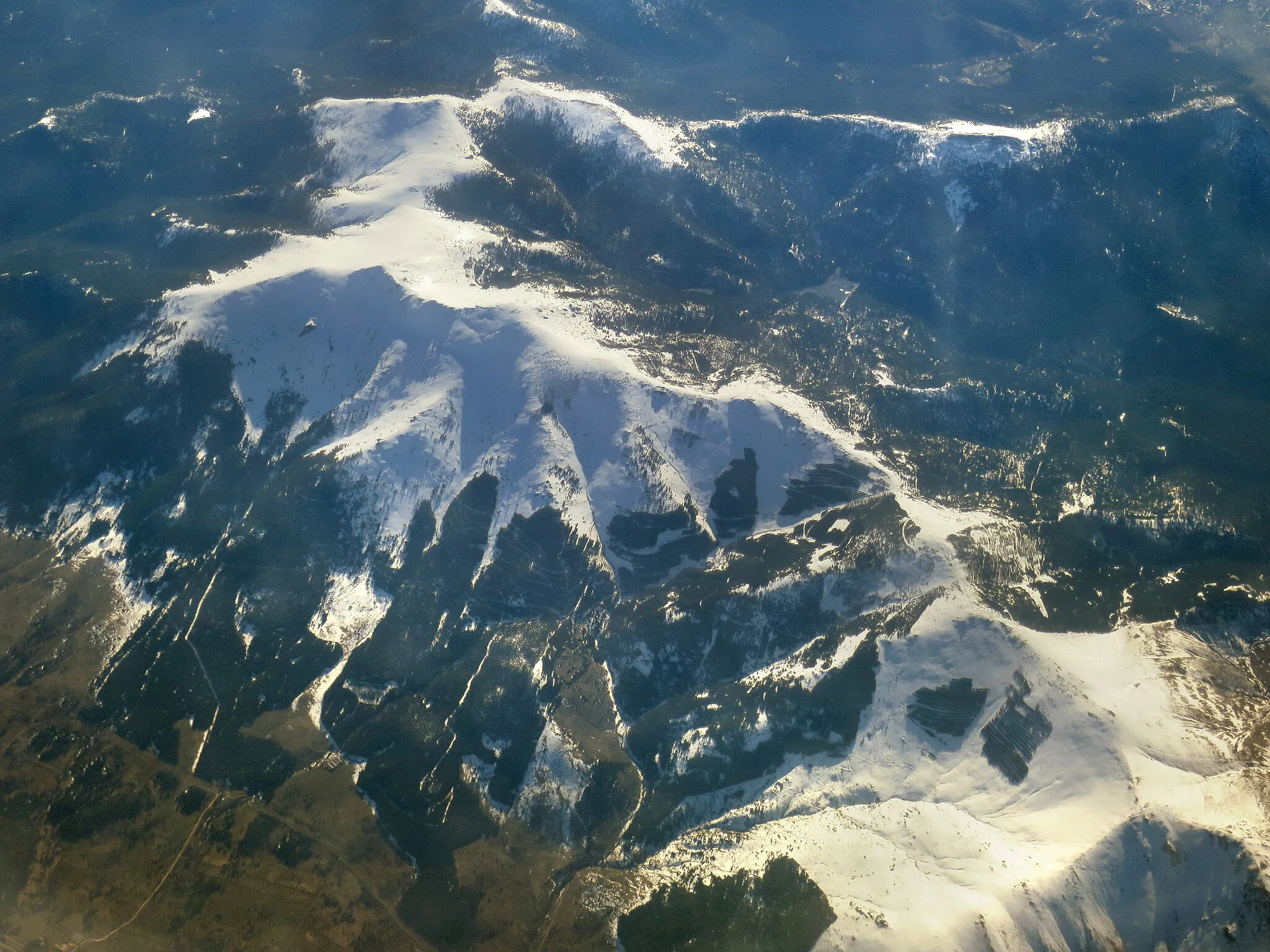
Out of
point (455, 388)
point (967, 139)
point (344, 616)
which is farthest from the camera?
point (967, 139)

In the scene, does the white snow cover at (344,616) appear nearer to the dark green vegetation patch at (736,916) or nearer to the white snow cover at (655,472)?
the white snow cover at (655,472)

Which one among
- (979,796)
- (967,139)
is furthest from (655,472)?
(967,139)

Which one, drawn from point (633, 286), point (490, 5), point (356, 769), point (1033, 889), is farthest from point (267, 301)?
point (1033, 889)

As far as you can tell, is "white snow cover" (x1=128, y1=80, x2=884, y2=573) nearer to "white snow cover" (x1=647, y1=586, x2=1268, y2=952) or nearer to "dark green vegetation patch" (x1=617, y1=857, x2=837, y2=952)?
"white snow cover" (x1=647, y1=586, x2=1268, y2=952)

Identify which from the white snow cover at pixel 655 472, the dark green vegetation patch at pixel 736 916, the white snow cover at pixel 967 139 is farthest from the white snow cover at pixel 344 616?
the white snow cover at pixel 967 139

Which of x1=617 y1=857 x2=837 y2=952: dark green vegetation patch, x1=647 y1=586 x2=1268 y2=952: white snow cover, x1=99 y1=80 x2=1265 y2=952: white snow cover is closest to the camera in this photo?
x1=647 y1=586 x2=1268 y2=952: white snow cover

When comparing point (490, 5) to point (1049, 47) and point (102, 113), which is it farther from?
point (1049, 47)

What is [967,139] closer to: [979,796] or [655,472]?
[655,472]

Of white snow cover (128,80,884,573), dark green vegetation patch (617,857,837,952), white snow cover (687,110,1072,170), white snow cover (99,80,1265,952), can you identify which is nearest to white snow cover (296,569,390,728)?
white snow cover (99,80,1265,952)

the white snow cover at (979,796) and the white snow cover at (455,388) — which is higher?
the white snow cover at (455,388)
